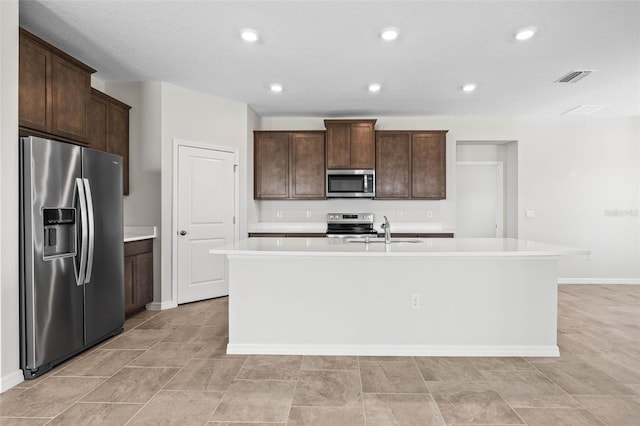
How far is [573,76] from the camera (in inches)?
155

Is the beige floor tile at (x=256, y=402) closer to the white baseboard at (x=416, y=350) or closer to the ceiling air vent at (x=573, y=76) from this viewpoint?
the white baseboard at (x=416, y=350)

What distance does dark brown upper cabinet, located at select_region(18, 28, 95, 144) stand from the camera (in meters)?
2.57

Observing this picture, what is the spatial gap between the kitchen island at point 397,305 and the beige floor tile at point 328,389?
0.35 m

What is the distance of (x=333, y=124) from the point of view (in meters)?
5.27

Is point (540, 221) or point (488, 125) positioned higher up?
point (488, 125)

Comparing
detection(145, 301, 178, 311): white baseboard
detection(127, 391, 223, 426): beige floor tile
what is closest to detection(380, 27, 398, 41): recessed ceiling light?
detection(127, 391, 223, 426): beige floor tile

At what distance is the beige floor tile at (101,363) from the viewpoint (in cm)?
254

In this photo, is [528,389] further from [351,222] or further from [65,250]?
[351,222]

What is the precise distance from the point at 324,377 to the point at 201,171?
10.1 feet

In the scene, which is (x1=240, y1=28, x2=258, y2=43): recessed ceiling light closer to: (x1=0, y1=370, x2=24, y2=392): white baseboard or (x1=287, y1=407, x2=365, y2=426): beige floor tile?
(x1=287, y1=407, x2=365, y2=426): beige floor tile

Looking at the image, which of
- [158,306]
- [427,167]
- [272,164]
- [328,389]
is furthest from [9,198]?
[427,167]

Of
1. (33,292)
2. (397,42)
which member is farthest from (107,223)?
(397,42)

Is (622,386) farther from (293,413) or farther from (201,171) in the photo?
(201,171)

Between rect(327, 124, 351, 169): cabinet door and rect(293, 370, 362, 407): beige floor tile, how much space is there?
10.8ft
